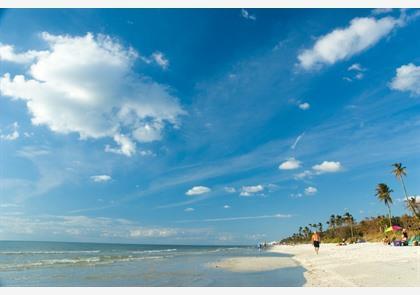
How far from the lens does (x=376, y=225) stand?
7800 centimetres

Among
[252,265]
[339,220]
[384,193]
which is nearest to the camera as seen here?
[252,265]

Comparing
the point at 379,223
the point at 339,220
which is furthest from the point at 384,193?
the point at 339,220

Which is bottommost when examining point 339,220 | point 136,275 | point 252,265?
point 136,275

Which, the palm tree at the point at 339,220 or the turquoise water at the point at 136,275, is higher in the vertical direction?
the palm tree at the point at 339,220

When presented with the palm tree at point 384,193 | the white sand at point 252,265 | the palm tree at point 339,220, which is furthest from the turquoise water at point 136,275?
the palm tree at point 339,220

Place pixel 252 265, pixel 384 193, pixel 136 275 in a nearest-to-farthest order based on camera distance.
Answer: pixel 136 275 < pixel 252 265 < pixel 384 193

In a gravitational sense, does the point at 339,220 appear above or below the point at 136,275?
above

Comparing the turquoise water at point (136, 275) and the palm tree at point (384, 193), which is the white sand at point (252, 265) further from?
the palm tree at point (384, 193)

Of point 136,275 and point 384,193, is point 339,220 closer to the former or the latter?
point 384,193
